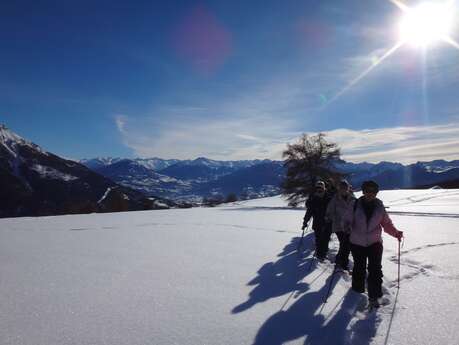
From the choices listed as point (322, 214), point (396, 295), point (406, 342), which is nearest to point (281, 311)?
point (406, 342)

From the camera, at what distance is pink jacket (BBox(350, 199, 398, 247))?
610 cm

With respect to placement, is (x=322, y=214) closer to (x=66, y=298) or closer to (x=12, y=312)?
(x=66, y=298)

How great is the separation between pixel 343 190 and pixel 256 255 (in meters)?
3.42

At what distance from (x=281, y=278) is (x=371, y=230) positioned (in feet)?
8.60

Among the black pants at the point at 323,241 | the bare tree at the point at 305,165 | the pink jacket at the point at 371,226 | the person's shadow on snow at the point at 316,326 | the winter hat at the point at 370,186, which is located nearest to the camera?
the person's shadow on snow at the point at 316,326

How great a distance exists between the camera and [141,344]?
14.6ft

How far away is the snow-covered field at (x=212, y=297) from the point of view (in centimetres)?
476

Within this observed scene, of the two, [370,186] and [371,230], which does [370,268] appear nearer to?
[371,230]

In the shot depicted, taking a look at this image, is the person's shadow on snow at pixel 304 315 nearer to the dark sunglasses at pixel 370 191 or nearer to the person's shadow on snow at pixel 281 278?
the person's shadow on snow at pixel 281 278

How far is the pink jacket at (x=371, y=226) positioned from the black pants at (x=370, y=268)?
144mm

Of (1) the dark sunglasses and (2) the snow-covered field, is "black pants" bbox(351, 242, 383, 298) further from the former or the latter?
(1) the dark sunglasses

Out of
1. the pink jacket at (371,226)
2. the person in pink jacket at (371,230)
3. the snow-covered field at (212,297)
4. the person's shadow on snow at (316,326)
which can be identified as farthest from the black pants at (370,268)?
the person's shadow on snow at (316,326)

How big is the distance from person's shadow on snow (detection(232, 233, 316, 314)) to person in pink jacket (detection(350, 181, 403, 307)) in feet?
4.79

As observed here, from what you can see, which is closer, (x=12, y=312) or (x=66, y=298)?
(x=12, y=312)
